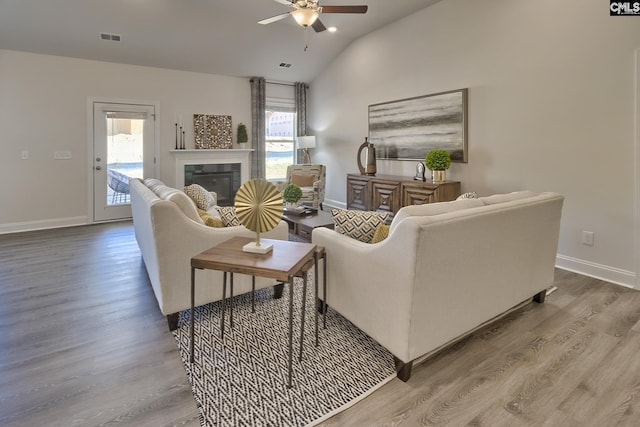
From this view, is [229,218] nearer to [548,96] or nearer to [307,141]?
[548,96]

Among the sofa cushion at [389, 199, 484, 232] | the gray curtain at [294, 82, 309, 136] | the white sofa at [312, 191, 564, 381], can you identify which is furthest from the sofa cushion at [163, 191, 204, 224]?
the gray curtain at [294, 82, 309, 136]

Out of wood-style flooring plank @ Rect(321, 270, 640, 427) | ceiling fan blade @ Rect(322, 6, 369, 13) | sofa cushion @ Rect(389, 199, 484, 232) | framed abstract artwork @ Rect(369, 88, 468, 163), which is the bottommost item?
wood-style flooring plank @ Rect(321, 270, 640, 427)

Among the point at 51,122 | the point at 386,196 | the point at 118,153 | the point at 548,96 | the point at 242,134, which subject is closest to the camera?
the point at 548,96

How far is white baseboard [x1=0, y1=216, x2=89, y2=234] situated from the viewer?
5.20 meters

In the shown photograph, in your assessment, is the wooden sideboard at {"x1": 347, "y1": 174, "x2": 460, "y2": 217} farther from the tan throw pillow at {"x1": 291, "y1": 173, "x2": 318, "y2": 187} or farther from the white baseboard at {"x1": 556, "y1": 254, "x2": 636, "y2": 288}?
the white baseboard at {"x1": 556, "y1": 254, "x2": 636, "y2": 288}

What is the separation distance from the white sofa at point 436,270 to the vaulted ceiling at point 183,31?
2767mm

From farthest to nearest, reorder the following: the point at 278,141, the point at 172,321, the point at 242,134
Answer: the point at 278,141, the point at 242,134, the point at 172,321

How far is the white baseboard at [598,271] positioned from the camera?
3.19 m

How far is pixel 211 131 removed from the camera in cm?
680

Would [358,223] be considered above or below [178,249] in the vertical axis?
above

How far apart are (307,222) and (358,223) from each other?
1.73m

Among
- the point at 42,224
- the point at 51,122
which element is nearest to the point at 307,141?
the point at 51,122

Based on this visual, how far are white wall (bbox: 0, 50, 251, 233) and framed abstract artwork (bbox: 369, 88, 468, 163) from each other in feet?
12.5

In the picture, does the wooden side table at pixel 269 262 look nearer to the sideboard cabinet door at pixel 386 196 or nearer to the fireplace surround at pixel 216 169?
the sideboard cabinet door at pixel 386 196
